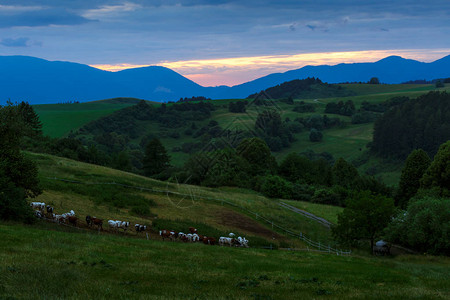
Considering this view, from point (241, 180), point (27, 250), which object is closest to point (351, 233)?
point (27, 250)

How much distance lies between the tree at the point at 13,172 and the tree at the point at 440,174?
5940cm

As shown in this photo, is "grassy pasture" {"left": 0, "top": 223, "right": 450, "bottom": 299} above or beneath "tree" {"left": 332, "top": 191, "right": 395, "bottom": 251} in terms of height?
above

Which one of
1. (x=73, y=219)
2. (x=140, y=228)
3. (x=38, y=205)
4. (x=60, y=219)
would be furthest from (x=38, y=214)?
(x=140, y=228)

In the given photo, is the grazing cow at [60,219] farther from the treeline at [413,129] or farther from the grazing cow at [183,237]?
the treeline at [413,129]

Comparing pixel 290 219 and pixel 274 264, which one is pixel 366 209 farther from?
pixel 274 264

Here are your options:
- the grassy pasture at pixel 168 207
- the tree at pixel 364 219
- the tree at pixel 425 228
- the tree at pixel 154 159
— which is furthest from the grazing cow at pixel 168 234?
the tree at pixel 154 159

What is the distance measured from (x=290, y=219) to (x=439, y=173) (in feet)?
103

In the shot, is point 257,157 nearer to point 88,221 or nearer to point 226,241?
point 226,241

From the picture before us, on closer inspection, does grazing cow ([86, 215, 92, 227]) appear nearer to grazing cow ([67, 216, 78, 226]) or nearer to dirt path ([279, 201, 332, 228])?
grazing cow ([67, 216, 78, 226])

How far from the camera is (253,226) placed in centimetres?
4288

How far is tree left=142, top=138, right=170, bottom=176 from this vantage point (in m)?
110

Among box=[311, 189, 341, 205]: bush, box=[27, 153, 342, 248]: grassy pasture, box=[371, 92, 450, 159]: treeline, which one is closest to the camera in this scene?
box=[27, 153, 342, 248]: grassy pasture

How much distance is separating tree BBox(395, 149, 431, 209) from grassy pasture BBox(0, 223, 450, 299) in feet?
199

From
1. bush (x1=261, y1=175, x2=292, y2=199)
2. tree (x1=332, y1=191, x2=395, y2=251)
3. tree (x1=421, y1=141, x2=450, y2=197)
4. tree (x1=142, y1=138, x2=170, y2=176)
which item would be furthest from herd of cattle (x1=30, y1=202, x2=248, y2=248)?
tree (x1=142, y1=138, x2=170, y2=176)
